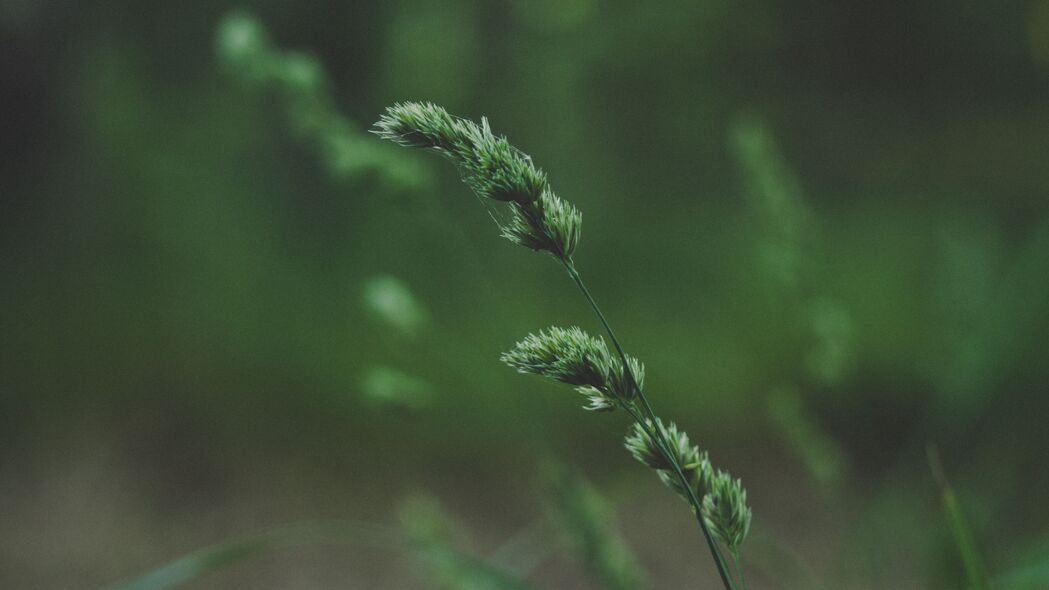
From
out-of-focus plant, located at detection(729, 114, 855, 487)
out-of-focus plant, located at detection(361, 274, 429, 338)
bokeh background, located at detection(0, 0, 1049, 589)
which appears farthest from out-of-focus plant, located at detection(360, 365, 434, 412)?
bokeh background, located at detection(0, 0, 1049, 589)

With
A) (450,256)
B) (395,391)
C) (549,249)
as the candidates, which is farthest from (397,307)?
(450,256)

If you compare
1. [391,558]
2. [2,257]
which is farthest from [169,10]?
[391,558]

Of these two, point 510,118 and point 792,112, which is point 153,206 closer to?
point 510,118

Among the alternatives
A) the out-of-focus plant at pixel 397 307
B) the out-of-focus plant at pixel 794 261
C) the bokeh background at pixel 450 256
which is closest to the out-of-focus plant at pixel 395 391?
the out-of-focus plant at pixel 397 307

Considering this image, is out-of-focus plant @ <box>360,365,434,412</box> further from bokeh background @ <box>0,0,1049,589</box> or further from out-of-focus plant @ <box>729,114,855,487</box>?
bokeh background @ <box>0,0,1049,589</box>

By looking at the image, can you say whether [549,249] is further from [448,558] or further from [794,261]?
[794,261]

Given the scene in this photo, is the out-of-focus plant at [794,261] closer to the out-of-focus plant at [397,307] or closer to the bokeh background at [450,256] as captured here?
the out-of-focus plant at [397,307]
